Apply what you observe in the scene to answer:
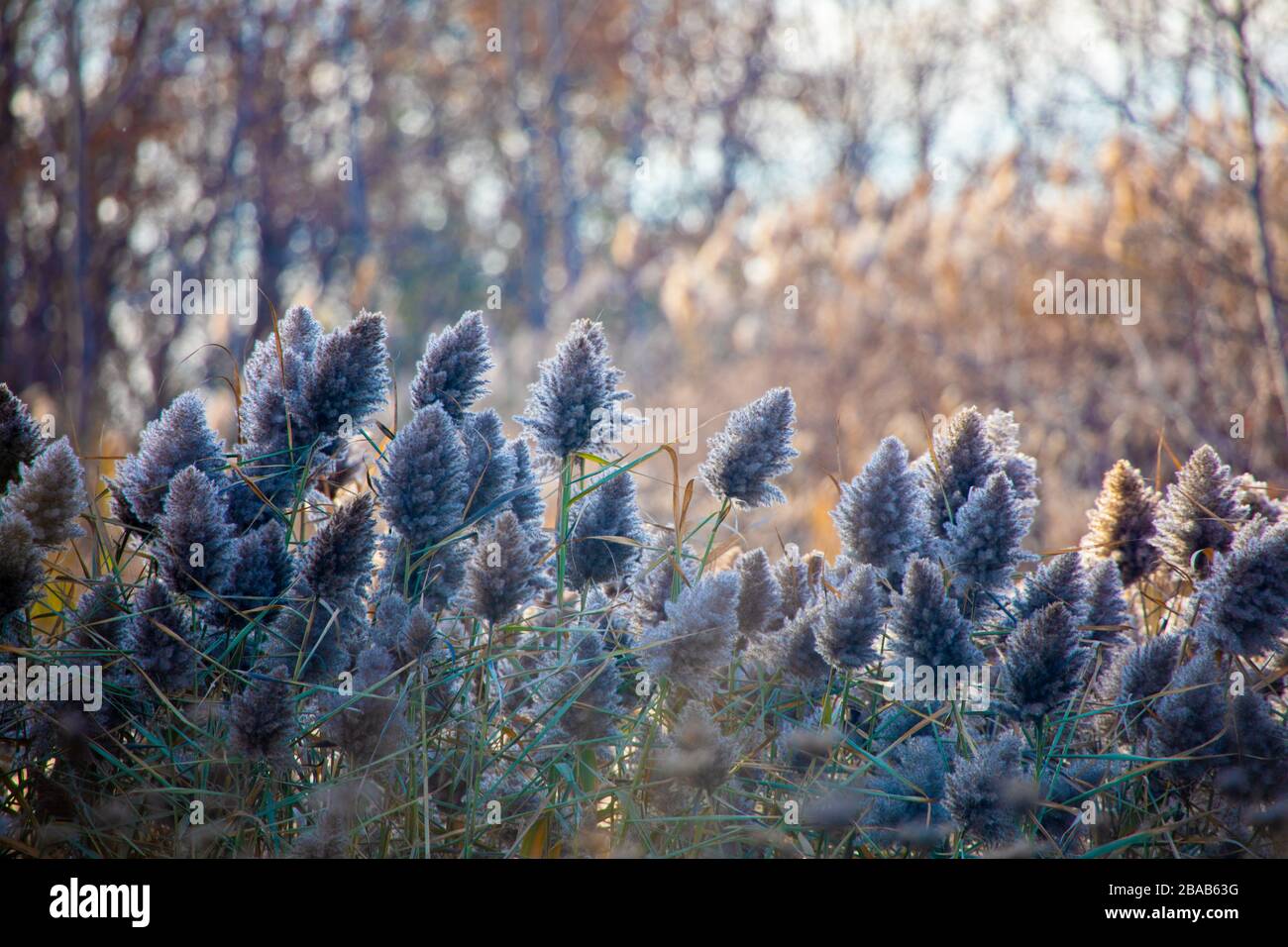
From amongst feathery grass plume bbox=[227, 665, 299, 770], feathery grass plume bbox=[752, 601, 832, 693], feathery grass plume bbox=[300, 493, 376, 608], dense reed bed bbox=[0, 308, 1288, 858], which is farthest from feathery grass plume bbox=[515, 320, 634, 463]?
feathery grass plume bbox=[227, 665, 299, 770]

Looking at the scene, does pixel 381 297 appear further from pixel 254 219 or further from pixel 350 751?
pixel 350 751

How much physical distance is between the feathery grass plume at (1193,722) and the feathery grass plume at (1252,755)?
0.07 feet

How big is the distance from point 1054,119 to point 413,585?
9.25 meters

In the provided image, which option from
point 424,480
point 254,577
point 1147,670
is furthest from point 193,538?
point 1147,670

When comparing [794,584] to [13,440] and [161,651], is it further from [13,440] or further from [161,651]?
[13,440]

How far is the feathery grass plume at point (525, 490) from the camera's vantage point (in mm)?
1694

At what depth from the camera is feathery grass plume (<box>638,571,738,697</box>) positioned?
1.36 meters

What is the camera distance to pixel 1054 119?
A: 31.3 feet

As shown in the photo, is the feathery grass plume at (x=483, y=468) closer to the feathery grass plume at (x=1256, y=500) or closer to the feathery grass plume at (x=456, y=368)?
the feathery grass plume at (x=456, y=368)

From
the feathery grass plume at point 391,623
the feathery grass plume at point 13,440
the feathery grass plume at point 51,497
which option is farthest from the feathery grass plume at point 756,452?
the feathery grass plume at point 13,440

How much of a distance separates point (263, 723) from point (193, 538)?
0.88ft

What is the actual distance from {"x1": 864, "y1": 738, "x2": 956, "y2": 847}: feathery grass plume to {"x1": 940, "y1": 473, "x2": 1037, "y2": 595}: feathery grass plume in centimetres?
25

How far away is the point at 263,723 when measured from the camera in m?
1.35

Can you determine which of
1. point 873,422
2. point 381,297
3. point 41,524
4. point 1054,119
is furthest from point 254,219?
point 41,524
